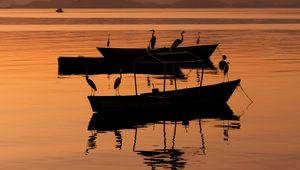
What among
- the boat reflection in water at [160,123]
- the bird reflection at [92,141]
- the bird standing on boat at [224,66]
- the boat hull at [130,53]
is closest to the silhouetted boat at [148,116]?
the boat reflection in water at [160,123]

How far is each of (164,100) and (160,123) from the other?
207 centimetres

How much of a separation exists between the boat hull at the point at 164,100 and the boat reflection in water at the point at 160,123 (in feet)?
0.83

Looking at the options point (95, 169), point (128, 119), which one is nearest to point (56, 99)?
point (128, 119)

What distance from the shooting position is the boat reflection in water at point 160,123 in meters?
25.9

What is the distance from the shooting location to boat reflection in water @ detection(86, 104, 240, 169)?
25.9 metres

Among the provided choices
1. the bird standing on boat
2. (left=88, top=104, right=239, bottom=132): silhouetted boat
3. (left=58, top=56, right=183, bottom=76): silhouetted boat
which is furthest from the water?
(left=58, top=56, right=183, bottom=76): silhouetted boat

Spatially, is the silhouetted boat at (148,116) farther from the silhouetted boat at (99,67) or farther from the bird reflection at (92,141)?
the silhouetted boat at (99,67)

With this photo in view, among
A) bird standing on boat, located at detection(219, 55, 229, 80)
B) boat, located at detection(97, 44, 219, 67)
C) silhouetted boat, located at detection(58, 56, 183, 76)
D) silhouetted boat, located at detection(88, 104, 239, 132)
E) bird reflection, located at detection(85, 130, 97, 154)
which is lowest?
bird reflection, located at detection(85, 130, 97, 154)

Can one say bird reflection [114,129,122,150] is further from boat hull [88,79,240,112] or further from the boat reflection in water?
boat hull [88,79,240,112]

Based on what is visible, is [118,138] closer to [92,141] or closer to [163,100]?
[92,141]

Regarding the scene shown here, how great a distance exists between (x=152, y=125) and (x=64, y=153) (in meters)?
6.44

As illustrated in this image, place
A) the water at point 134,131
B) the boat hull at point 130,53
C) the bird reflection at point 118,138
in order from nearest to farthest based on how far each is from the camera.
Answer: the water at point 134,131
the bird reflection at point 118,138
the boat hull at point 130,53

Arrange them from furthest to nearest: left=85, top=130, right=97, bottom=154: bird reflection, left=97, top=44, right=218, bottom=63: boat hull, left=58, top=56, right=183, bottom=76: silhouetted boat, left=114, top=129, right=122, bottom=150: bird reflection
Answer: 1. left=97, top=44, right=218, bottom=63: boat hull
2. left=58, top=56, right=183, bottom=76: silhouetted boat
3. left=114, top=129, right=122, bottom=150: bird reflection
4. left=85, top=130, right=97, bottom=154: bird reflection

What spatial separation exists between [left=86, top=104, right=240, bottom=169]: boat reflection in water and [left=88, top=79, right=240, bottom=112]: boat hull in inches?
10.0
